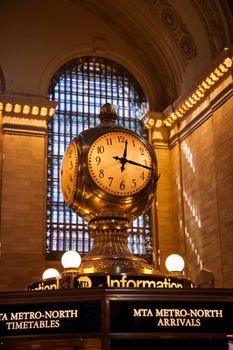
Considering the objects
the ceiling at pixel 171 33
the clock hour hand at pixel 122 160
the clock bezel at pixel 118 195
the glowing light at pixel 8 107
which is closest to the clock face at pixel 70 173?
the clock bezel at pixel 118 195

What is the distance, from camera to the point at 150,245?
20.2 m

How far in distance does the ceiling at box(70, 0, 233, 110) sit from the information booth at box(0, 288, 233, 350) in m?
15.2

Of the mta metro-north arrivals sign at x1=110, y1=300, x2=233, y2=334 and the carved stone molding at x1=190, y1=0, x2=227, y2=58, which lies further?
the carved stone molding at x1=190, y1=0, x2=227, y2=58

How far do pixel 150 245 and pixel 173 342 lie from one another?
17.6 meters

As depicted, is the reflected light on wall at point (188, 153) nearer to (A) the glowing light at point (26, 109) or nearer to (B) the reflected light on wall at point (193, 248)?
(B) the reflected light on wall at point (193, 248)

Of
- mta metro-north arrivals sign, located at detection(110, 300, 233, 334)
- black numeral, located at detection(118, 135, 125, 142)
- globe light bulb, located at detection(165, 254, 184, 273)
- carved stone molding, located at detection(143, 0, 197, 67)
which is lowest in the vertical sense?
mta metro-north arrivals sign, located at detection(110, 300, 233, 334)

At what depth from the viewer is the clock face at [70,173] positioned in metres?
3.41

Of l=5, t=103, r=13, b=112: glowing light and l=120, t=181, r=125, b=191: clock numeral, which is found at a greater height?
l=5, t=103, r=13, b=112: glowing light

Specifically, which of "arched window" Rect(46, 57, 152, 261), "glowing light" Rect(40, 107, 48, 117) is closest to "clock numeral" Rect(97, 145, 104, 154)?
Result: "arched window" Rect(46, 57, 152, 261)

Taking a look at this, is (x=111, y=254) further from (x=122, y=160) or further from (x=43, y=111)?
(x=43, y=111)

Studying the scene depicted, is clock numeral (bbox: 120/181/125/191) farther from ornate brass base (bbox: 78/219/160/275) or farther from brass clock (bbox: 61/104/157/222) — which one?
ornate brass base (bbox: 78/219/160/275)

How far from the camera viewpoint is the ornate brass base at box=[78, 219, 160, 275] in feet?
10.4

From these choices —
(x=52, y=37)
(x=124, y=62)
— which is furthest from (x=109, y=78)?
(x=52, y=37)

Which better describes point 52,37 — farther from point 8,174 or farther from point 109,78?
point 8,174
